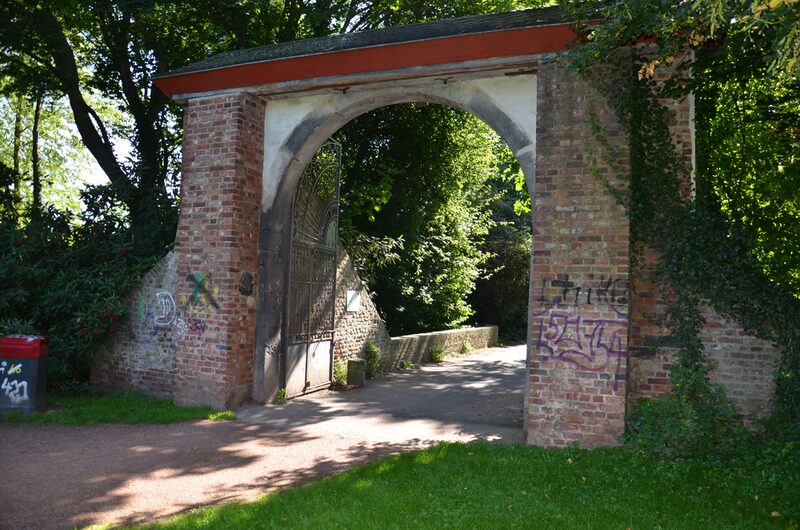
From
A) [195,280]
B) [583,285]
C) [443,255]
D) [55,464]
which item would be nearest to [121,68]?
[195,280]

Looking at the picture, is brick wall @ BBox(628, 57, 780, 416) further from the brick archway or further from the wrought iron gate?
the wrought iron gate

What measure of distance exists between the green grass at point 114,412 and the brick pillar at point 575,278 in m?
4.25

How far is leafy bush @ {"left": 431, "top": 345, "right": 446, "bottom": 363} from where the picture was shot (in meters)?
16.3

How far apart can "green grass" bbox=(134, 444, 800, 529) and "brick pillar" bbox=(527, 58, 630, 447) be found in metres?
0.48

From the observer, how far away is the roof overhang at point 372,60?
711 cm

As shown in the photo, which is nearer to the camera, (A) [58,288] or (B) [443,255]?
(A) [58,288]

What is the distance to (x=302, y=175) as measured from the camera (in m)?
9.81

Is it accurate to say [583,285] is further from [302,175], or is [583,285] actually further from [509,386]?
[509,386]

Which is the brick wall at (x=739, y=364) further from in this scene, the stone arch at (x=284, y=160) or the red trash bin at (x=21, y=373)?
the red trash bin at (x=21, y=373)

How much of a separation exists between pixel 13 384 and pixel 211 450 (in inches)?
132

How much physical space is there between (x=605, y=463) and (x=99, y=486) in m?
4.64

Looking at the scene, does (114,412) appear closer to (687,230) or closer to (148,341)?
(148,341)

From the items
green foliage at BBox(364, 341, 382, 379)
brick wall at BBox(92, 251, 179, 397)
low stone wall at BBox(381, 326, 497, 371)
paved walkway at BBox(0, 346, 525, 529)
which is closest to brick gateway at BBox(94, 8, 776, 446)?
brick wall at BBox(92, 251, 179, 397)

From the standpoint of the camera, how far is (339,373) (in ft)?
37.8
